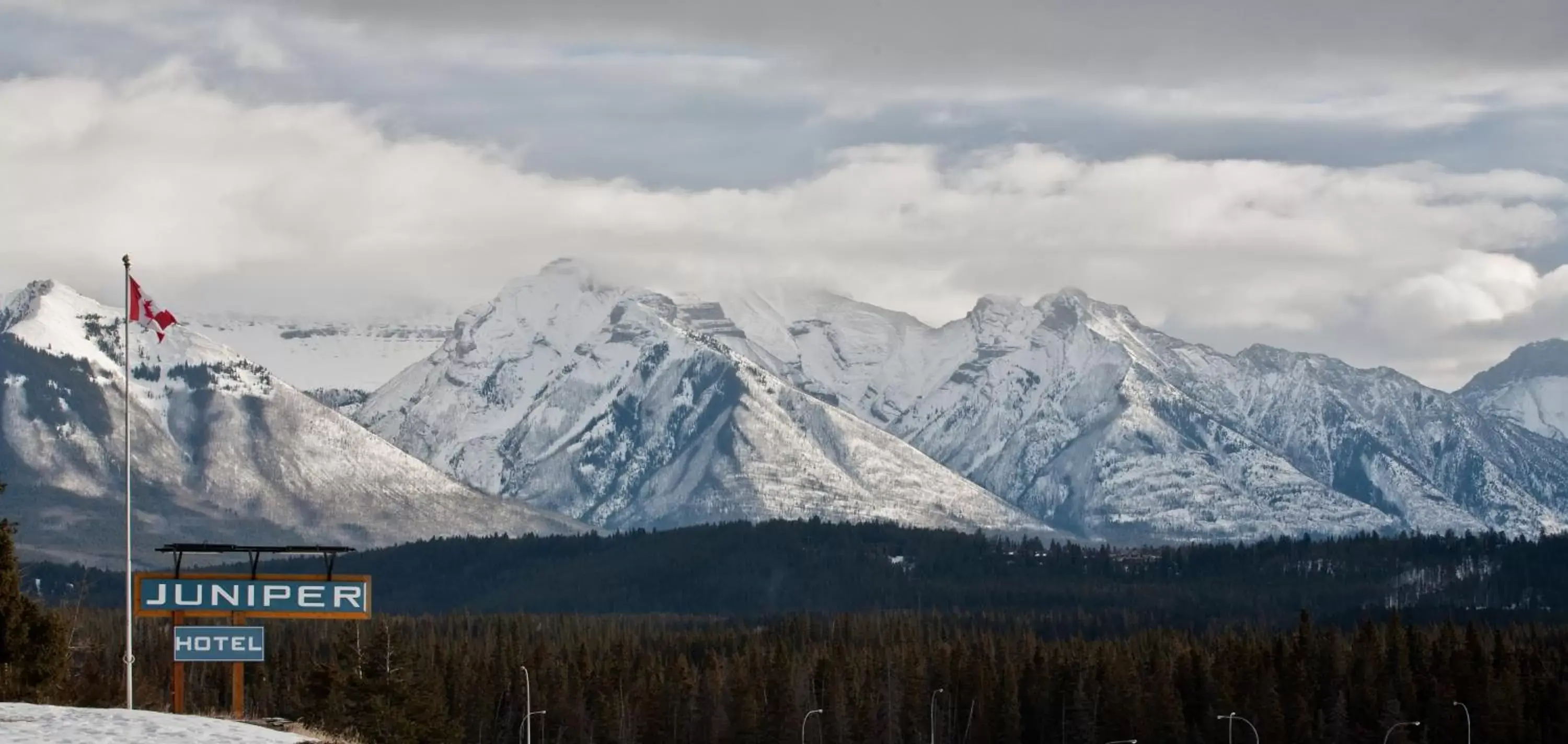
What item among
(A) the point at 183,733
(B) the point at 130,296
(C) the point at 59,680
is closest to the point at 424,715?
(C) the point at 59,680

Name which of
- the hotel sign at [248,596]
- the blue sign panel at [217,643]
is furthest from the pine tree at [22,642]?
the blue sign panel at [217,643]

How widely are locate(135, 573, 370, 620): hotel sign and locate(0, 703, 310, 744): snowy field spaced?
16.0 m

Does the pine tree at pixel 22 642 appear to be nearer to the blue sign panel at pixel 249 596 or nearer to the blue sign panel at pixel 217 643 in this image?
the blue sign panel at pixel 249 596

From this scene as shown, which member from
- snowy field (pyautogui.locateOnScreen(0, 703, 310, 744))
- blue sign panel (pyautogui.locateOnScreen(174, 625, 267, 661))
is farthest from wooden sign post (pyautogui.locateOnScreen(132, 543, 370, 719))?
snowy field (pyautogui.locateOnScreen(0, 703, 310, 744))

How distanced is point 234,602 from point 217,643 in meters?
1.96

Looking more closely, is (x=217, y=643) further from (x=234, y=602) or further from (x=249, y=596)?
(x=249, y=596)

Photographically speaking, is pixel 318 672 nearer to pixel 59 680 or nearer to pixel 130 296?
pixel 59 680

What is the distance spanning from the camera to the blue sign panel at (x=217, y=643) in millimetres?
113875

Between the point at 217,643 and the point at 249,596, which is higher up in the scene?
the point at 249,596

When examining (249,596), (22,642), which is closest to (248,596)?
(249,596)

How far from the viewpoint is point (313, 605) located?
115 m

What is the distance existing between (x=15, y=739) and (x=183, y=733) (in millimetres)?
7437

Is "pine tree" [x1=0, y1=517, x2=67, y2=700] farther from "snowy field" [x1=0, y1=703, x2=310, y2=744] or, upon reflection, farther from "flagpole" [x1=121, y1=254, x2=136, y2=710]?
"snowy field" [x1=0, y1=703, x2=310, y2=744]

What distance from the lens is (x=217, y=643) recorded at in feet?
375
